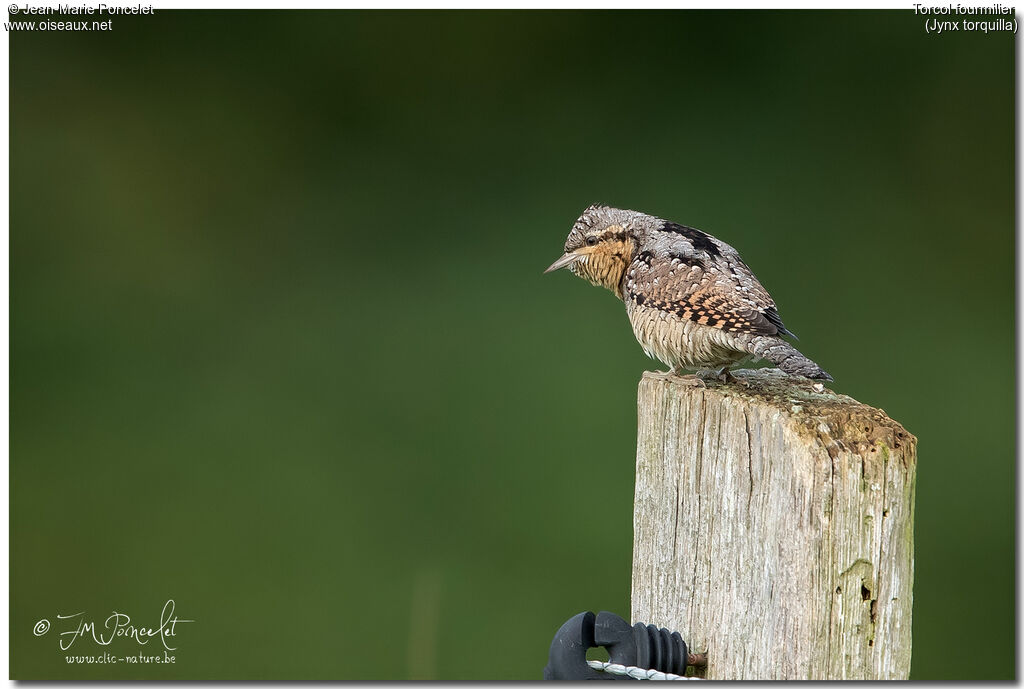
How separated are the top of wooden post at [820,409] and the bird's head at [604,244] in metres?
0.61

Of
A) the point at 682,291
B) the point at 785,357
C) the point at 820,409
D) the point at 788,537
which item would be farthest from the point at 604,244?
the point at 788,537

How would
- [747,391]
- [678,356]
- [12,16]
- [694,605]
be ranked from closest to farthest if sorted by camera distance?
[694,605]
[747,391]
[678,356]
[12,16]

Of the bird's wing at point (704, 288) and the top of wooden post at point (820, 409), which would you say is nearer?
the top of wooden post at point (820, 409)

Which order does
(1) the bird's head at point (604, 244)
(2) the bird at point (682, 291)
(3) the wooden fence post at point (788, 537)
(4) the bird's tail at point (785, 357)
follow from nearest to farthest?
(3) the wooden fence post at point (788, 537) < (4) the bird's tail at point (785, 357) < (2) the bird at point (682, 291) < (1) the bird's head at point (604, 244)

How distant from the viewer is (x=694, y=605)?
5.66 feet

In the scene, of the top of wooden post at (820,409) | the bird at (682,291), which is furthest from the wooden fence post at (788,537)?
the bird at (682,291)

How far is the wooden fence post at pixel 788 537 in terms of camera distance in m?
1.56

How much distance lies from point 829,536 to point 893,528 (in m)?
0.13

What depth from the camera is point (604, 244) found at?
2553mm

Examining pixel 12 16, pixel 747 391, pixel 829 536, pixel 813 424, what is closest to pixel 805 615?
pixel 829 536

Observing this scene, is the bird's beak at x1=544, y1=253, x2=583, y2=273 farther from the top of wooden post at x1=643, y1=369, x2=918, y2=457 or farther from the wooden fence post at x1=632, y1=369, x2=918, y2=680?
the wooden fence post at x1=632, y1=369, x2=918, y2=680

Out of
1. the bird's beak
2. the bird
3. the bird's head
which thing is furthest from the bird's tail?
the bird's beak

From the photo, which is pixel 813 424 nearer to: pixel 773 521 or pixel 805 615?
pixel 773 521

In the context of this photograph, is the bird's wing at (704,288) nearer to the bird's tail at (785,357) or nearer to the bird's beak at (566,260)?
the bird's tail at (785,357)
